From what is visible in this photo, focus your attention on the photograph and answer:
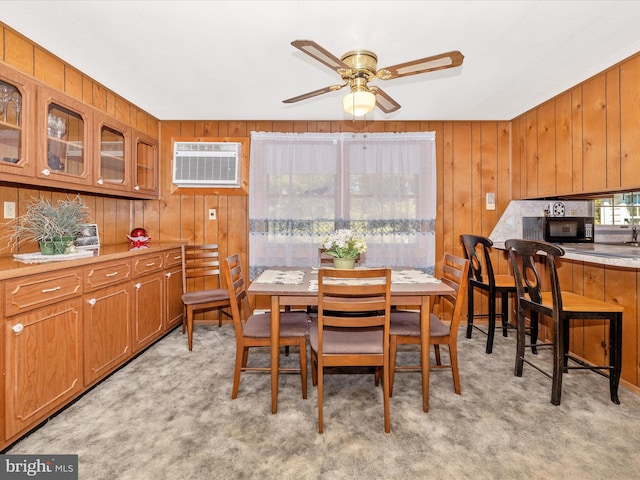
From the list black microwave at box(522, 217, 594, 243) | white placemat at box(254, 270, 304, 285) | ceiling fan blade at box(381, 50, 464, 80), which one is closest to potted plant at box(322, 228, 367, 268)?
white placemat at box(254, 270, 304, 285)

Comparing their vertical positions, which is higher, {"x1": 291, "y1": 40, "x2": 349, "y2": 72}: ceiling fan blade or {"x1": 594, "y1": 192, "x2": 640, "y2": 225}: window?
{"x1": 291, "y1": 40, "x2": 349, "y2": 72}: ceiling fan blade

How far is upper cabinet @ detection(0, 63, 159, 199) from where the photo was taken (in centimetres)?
197

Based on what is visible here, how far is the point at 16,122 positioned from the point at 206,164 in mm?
1792

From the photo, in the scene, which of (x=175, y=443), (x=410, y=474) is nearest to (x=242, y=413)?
(x=175, y=443)

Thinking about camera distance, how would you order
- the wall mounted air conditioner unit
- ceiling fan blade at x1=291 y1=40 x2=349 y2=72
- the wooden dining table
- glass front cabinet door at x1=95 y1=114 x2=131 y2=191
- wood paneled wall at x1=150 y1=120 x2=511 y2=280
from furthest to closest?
wood paneled wall at x1=150 y1=120 x2=511 y2=280 → the wall mounted air conditioner unit → glass front cabinet door at x1=95 y1=114 x2=131 y2=191 → the wooden dining table → ceiling fan blade at x1=291 y1=40 x2=349 y2=72

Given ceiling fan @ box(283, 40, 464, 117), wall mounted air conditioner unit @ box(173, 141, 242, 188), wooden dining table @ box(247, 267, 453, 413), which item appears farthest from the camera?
wall mounted air conditioner unit @ box(173, 141, 242, 188)

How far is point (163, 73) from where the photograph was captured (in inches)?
105

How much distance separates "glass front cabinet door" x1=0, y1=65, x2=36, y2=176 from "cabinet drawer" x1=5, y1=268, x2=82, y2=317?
0.63m

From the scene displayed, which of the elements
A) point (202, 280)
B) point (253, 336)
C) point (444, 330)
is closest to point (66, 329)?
point (253, 336)

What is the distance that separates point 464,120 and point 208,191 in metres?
2.95

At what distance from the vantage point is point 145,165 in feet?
11.6

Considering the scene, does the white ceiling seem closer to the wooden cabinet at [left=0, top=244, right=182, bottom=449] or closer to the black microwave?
the black microwave

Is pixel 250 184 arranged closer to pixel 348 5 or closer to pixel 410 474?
pixel 348 5

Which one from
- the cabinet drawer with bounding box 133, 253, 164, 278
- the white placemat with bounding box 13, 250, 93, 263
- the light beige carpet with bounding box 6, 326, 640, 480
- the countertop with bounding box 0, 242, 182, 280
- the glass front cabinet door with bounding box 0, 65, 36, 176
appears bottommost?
the light beige carpet with bounding box 6, 326, 640, 480
